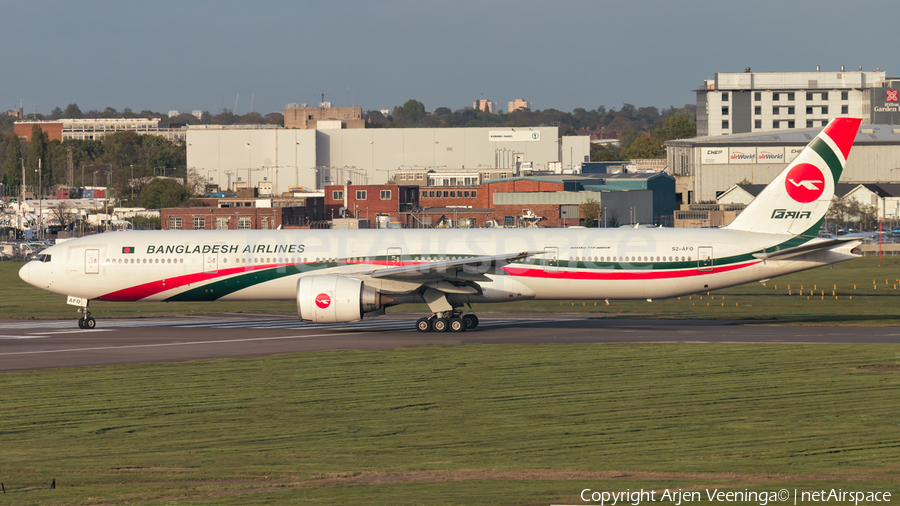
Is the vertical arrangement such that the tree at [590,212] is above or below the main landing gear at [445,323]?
above

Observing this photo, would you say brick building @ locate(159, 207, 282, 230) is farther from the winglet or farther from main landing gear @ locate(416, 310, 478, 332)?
the winglet

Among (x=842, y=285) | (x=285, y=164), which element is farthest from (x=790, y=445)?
(x=285, y=164)

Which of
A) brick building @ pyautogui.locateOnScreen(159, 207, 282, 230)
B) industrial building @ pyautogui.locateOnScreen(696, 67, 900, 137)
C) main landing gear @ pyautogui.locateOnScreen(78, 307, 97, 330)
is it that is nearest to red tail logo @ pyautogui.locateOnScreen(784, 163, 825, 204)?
main landing gear @ pyautogui.locateOnScreen(78, 307, 97, 330)

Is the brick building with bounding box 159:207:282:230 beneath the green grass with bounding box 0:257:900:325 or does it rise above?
above

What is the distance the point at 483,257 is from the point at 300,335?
24.4 ft

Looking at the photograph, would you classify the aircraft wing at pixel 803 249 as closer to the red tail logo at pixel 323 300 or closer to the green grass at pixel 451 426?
the green grass at pixel 451 426

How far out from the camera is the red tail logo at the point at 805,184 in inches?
1401

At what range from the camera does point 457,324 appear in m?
34.7

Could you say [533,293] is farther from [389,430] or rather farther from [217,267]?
[389,430]

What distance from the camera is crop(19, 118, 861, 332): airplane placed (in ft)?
114

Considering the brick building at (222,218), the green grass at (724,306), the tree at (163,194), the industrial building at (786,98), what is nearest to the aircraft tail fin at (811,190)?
the green grass at (724,306)

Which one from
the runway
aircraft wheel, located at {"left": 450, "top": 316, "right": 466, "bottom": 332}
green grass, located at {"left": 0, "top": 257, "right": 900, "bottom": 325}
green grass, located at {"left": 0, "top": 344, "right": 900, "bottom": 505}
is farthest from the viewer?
green grass, located at {"left": 0, "top": 257, "right": 900, "bottom": 325}

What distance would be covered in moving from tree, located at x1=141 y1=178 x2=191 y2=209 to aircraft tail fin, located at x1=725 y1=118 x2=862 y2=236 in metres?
101

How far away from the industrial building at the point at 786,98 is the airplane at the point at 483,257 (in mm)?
156070
